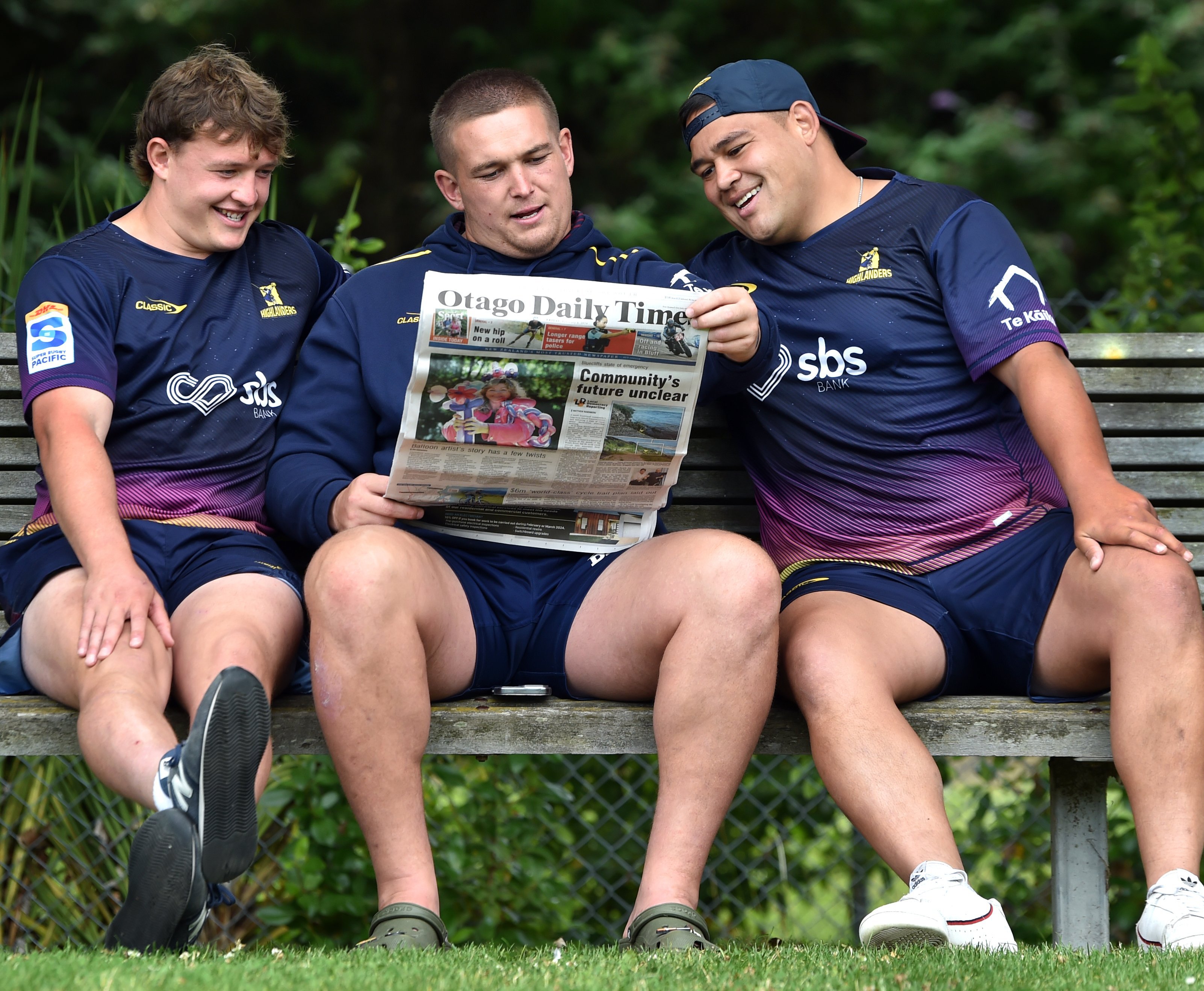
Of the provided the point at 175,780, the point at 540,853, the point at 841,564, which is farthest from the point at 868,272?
the point at 175,780

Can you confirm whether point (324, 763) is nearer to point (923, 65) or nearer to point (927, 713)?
point (927, 713)

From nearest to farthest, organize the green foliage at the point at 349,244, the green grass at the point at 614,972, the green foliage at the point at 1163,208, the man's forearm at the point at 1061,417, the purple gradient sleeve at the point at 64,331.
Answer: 1. the green grass at the point at 614,972
2. the man's forearm at the point at 1061,417
3. the purple gradient sleeve at the point at 64,331
4. the green foliage at the point at 349,244
5. the green foliage at the point at 1163,208

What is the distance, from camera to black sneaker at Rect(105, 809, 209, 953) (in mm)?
1832

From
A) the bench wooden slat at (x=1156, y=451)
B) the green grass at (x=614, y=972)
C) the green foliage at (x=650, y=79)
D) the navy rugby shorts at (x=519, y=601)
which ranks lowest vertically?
the green grass at (x=614, y=972)

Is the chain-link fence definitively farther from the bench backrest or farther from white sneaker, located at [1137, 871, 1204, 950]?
white sneaker, located at [1137, 871, 1204, 950]

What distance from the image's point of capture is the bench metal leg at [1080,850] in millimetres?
2436

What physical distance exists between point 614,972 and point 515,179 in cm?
157

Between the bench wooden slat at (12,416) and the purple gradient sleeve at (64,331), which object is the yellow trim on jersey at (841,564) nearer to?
the purple gradient sleeve at (64,331)

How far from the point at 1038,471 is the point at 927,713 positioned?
64 cm

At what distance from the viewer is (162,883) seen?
1835 mm

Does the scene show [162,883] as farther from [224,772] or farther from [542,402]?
[542,402]

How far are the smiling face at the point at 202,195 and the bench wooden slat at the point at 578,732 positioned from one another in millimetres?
1004

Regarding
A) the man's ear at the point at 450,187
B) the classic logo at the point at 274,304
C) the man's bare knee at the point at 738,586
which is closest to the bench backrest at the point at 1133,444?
the man's ear at the point at 450,187

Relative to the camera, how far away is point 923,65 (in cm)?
879
